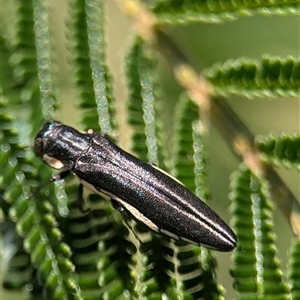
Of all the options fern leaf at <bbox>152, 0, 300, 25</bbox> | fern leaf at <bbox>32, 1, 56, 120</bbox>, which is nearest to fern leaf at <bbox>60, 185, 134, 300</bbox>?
fern leaf at <bbox>32, 1, 56, 120</bbox>

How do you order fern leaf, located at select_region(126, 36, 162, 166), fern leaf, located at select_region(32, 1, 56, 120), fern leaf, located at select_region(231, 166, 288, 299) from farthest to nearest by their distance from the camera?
fern leaf, located at select_region(32, 1, 56, 120), fern leaf, located at select_region(126, 36, 162, 166), fern leaf, located at select_region(231, 166, 288, 299)

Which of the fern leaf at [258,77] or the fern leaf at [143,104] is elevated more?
the fern leaf at [258,77]

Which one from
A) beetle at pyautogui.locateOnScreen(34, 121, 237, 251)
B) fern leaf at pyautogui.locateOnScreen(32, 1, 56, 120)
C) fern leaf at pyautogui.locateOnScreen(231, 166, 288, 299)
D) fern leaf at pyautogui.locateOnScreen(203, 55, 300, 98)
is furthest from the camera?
fern leaf at pyautogui.locateOnScreen(32, 1, 56, 120)

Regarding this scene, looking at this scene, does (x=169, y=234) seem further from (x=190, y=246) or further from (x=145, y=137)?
(x=145, y=137)

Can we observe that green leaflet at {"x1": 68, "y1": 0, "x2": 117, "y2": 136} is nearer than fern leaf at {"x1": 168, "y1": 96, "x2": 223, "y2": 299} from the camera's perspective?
No

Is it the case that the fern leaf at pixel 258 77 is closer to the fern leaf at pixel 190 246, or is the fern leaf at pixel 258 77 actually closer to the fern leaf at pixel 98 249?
the fern leaf at pixel 190 246

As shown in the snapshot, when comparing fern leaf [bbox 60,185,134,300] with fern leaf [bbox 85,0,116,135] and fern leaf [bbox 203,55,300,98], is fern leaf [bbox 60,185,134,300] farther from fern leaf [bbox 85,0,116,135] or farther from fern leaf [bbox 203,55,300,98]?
fern leaf [bbox 203,55,300,98]

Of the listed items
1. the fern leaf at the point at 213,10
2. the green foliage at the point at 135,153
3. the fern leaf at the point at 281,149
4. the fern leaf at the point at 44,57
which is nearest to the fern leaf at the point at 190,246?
the green foliage at the point at 135,153

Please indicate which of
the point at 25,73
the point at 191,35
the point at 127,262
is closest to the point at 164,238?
the point at 127,262
